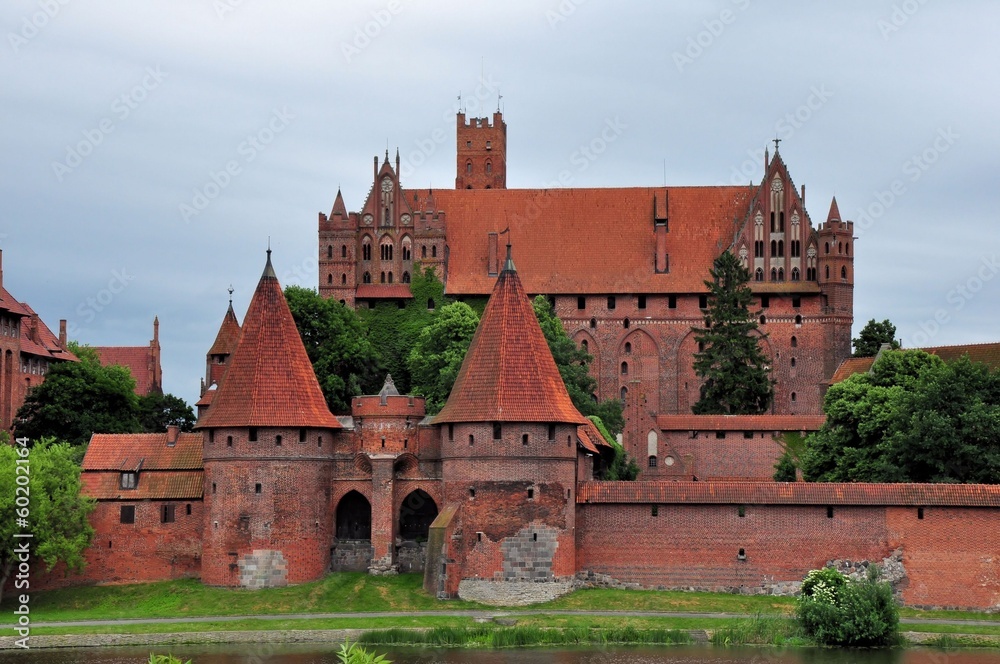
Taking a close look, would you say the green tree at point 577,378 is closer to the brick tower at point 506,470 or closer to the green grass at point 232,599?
the brick tower at point 506,470

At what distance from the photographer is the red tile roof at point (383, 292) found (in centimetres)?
8175

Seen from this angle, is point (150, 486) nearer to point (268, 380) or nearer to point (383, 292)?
point (268, 380)

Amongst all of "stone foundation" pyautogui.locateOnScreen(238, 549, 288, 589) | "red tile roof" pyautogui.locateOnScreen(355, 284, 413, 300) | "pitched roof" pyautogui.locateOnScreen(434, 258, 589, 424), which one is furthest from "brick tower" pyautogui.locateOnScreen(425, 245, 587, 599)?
"red tile roof" pyautogui.locateOnScreen(355, 284, 413, 300)

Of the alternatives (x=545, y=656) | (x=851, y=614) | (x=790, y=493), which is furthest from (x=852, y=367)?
(x=545, y=656)

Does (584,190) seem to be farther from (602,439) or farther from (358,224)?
(602,439)

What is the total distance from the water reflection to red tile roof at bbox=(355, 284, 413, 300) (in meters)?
38.7

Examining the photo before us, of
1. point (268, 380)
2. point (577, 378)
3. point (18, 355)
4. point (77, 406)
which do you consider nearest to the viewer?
point (268, 380)

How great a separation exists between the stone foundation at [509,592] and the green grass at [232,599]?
379mm

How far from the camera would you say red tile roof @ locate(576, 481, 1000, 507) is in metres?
48.3

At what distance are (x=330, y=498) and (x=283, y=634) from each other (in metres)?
7.98

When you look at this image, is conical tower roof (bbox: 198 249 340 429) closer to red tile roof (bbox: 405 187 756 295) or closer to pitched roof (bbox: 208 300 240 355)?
pitched roof (bbox: 208 300 240 355)

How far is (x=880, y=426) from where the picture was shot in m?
56.5

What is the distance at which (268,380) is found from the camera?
169 ft

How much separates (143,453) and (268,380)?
542cm
